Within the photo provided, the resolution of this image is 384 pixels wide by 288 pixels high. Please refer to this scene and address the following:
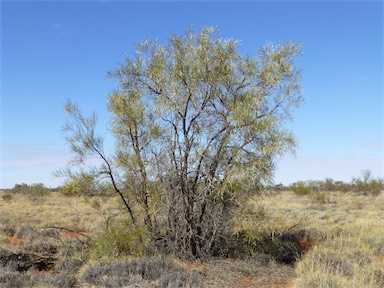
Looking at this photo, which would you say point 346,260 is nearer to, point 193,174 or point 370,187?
point 193,174

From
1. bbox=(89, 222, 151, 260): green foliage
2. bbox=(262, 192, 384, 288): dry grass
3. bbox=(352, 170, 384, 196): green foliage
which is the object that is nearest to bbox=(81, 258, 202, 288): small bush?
bbox=(89, 222, 151, 260): green foliage

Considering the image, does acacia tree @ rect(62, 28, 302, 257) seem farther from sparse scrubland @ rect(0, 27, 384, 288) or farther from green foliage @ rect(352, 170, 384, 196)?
green foliage @ rect(352, 170, 384, 196)

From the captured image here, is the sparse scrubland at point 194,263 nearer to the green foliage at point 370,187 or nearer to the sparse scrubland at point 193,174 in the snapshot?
the sparse scrubland at point 193,174

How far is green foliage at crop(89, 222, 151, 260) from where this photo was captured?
417 inches

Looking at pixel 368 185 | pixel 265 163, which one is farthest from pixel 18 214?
pixel 368 185

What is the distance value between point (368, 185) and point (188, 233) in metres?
40.6

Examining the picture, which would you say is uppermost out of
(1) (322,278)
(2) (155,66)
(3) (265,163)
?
(2) (155,66)

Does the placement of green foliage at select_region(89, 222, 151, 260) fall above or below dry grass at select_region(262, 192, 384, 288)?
above

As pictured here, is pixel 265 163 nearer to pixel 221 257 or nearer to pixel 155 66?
pixel 221 257

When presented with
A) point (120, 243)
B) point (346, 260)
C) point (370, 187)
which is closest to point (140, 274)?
point (120, 243)

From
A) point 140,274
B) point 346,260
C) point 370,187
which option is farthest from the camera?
point 370,187

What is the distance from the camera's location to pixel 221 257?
1125cm

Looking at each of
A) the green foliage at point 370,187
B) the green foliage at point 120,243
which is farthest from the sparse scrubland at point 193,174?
the green foliage at point 370,187

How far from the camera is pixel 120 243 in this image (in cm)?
1076
